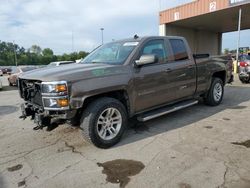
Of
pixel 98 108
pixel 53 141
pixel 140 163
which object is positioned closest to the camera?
pixel 140 163

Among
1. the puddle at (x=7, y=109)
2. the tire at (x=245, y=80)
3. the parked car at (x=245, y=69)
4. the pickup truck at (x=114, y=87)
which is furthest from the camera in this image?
the tire at (x=245, y=80)

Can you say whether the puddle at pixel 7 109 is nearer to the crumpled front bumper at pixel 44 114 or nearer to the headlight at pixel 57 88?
the crumpled front bumper at pixel 44 114

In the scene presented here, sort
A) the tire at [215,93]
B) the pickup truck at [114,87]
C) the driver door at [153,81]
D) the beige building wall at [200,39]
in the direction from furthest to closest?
1. the beige building wall at [200,39]
2. the tire at [215,93]
3. the driver door at [153,81]
4. the pickup truck at [114,87]

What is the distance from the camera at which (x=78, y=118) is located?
158 inches

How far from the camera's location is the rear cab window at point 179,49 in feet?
17.4

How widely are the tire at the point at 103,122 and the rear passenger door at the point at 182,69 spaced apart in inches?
65.7

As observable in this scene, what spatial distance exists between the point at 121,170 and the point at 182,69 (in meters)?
2.93

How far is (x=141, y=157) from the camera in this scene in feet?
12.0

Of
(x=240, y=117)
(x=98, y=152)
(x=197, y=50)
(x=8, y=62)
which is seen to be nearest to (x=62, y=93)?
(x=98, y=152)

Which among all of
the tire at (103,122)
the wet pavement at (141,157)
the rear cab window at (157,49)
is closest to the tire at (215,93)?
the wet pavement at (141,157)

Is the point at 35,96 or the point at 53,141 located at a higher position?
the point at 35,96

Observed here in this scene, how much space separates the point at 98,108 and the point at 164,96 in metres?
1.69

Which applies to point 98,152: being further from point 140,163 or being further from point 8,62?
point 8,62

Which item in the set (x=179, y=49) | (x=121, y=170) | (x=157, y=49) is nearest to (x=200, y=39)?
(x=179, y=49)
